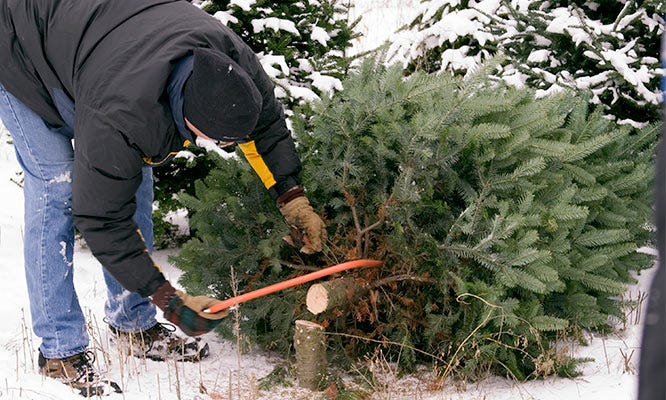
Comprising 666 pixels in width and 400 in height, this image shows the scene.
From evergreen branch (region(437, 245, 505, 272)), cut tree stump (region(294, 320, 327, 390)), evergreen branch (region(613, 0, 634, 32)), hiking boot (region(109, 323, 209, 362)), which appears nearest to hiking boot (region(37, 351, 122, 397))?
hiking boot (region(109, 323, 209, 362))

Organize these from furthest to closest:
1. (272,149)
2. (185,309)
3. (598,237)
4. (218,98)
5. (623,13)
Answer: (623,13) < (598,237) < (272,149) < (185,309) < (218,98)

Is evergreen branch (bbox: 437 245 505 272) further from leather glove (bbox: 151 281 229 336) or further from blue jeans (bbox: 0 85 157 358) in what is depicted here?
blue jeans (bbox: 0 85 157 358)

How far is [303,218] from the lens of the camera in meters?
3.21

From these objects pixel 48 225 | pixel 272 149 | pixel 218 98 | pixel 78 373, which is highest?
pixel 218 98

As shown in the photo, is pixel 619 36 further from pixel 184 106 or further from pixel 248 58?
pixel 184 106

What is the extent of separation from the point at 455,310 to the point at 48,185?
192cm

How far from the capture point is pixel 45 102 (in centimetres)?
280

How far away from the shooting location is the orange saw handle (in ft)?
9.30

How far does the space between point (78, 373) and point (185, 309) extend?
2.15 feet

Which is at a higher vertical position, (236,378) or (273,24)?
(273,24)

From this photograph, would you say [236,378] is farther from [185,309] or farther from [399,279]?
[399,279]

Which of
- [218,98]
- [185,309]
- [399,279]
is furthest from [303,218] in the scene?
[218,98]

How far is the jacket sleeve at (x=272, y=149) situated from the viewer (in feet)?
9.97

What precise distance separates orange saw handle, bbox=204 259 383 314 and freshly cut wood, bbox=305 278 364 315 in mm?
51
